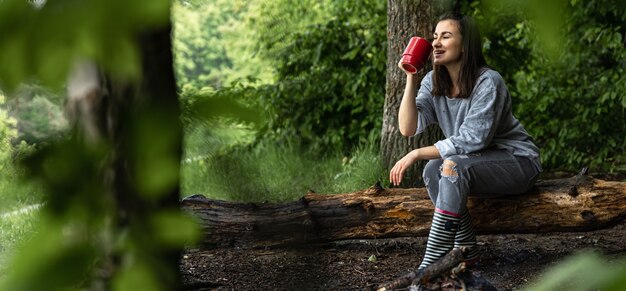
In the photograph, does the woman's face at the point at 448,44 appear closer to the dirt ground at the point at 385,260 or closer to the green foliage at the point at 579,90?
the dirt ground at the point at 385,260

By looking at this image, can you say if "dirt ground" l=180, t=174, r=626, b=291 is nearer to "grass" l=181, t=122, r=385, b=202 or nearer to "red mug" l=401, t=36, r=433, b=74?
"grass" l=181, t=122, r=385, b=202

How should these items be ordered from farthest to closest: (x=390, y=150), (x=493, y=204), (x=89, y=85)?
(x=390, y=150) < (x=493, y=204) < (x=89, y=85)

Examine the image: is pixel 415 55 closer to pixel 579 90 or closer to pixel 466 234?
pixel 466 234

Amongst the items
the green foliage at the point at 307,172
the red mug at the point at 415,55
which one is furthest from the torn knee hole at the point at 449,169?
the green foliage at the point at 307,172

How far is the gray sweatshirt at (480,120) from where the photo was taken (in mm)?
3826

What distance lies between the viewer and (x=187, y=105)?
0.84 metres

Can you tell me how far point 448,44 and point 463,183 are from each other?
2.16 ft

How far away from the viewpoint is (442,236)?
3.83m

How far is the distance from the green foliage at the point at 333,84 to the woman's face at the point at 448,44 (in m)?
3.54

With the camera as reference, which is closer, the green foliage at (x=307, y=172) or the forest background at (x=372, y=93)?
the green foliage at (x=307, y=172)

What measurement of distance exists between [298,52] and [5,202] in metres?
A: 6.77

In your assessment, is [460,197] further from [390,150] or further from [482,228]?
[390,150]

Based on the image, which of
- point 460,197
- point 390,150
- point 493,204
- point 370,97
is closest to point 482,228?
point 493,204

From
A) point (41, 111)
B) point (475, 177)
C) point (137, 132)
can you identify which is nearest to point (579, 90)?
point (475, 177)
